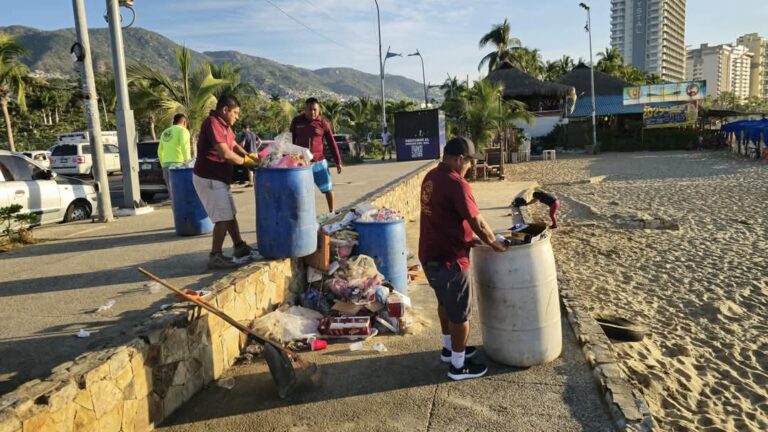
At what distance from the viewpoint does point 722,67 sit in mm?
163500

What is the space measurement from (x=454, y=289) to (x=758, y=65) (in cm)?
21224

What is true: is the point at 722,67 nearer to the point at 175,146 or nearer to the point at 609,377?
the point at 175,146

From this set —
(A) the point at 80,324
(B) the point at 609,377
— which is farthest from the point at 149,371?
(B) the point at 609,377

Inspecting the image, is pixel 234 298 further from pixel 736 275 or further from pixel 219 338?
pixel 736 275

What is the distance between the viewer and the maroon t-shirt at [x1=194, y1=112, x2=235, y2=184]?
16.7ft

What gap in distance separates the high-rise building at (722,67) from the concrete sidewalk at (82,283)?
185140 millimetres

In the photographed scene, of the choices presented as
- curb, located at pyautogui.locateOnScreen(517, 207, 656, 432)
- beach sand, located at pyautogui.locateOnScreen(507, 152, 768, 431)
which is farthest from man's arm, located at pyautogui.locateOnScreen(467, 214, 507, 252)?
beach sand, located at pyautogui.locateOnScreen(507, 152, 768, 431)

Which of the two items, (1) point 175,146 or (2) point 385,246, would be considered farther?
(1) point 175,146

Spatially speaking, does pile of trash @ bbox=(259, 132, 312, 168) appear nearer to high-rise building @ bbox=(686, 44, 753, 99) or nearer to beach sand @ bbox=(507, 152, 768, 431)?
beach sand @ bbox=(507, 152, 768, 431)

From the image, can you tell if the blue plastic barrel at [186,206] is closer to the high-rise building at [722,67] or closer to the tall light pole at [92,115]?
the tall light pole at [92,115]

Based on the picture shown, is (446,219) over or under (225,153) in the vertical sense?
under

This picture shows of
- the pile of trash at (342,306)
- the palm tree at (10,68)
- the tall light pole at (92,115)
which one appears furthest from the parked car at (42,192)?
the palm tree at (10,68)

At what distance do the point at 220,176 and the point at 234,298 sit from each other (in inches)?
55.0

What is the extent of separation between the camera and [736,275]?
7703mm
